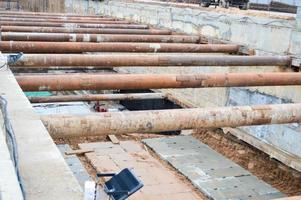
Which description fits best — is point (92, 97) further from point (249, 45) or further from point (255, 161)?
point (255, 161)

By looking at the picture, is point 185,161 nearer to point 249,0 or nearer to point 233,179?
point 233,179

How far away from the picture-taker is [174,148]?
7.82m

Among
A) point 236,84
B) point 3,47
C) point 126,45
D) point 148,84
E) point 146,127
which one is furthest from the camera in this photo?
point 126,45

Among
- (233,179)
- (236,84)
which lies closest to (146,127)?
(236,84)

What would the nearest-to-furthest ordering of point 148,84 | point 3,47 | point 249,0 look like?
1. point 148,84
2. point 3,47
3. point 249,0

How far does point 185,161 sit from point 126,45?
7.55 ft

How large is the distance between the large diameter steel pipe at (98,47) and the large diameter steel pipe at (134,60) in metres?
0.82

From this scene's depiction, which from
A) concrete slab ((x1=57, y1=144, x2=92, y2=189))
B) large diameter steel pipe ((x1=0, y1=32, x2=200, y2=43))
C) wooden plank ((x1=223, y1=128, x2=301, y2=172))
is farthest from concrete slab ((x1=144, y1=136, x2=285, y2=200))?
large diameter steel pipe ((x1=0, y1=32, x2=200, y2=43))

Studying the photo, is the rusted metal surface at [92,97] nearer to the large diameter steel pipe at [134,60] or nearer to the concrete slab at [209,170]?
the concrete slab at [209,170]

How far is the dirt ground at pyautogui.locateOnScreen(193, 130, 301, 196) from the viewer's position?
20.9 ft

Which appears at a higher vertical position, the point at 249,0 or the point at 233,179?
the point at 249,0

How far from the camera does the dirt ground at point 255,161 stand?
250 inches

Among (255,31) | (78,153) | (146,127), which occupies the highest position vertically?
(255,31)

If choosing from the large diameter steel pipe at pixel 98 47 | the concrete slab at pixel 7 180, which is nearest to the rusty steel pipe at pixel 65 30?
the large diameter steel pipe at pixel 98 47
